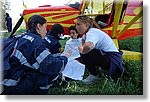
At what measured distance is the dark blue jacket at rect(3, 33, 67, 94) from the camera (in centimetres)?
348

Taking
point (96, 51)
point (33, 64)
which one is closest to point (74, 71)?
point (96, 51)

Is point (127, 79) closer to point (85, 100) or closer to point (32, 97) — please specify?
point (85, 100)

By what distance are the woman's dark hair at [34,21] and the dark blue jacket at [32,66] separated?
0.06 metres

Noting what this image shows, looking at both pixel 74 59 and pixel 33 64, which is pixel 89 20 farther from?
pixel 33 64

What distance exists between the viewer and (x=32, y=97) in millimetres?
3588

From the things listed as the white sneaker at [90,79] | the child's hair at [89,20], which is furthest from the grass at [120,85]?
the child's hair at [89,20]

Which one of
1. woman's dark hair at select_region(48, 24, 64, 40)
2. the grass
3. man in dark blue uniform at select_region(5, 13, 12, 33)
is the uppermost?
man in dark blue uniform at select_region(5, 13, 12, 33)

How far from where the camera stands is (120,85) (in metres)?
3.56

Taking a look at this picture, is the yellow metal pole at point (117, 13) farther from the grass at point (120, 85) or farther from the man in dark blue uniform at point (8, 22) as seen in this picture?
the man in dark blue uniform at point (8, 22)

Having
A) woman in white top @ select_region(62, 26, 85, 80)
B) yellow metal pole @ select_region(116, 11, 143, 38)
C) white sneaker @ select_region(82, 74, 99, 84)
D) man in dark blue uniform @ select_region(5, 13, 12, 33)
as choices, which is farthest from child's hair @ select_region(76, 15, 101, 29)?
man in dark blue uniform @ select_region(5, 13, 12, 33)

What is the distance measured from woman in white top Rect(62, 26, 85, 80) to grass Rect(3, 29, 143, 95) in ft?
0.18

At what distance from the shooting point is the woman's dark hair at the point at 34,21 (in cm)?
353

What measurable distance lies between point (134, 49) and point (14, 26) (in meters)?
1.11

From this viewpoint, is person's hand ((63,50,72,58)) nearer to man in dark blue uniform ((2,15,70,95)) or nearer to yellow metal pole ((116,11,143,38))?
man in dark blue uniform ((2,15,70,95))
